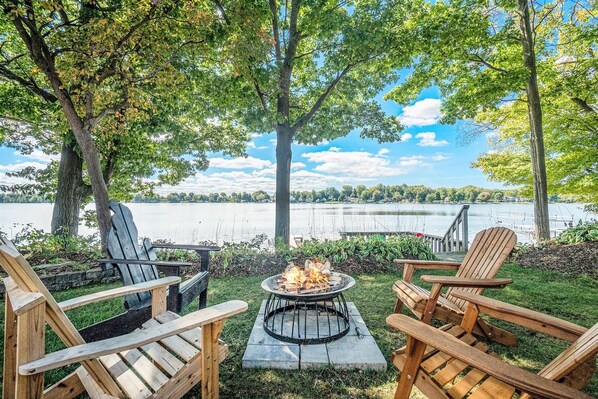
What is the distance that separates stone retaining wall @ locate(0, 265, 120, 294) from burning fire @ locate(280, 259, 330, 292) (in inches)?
127

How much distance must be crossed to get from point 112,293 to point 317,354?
5.04ft

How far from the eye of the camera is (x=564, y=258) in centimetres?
495

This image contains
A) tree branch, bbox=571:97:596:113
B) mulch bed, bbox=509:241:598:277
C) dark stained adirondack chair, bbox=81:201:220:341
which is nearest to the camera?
dark stained adirondack chair, bbox=81:201:220:341

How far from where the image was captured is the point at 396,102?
7.79m

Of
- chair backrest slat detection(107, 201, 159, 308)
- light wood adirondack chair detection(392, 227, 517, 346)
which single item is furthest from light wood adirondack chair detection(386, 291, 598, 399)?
chair backrest slat detection(107, 201, 159, 308)

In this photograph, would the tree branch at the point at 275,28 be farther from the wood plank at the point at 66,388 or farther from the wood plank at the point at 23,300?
the wood plank at the point at 66,388

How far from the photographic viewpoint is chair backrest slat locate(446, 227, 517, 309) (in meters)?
2.41

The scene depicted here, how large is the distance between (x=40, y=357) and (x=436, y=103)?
925 cm

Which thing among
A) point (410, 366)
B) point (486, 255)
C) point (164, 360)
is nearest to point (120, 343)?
point (164, 360)

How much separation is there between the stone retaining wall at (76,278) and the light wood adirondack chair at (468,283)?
4295 mm

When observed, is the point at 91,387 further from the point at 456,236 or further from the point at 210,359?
the point at 456,236

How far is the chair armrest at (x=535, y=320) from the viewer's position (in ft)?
4.54

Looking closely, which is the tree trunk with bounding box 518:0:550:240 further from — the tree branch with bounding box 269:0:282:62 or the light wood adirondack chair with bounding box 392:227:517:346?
the tree branch with bounding box 269:0:282:62

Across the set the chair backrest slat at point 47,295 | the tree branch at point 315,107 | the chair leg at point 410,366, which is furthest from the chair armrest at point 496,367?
the tree branch at point 315,107
